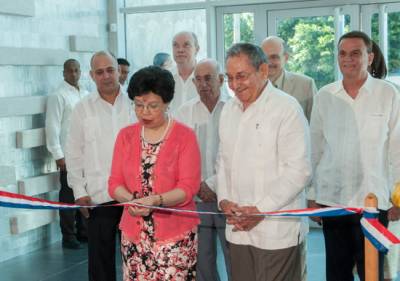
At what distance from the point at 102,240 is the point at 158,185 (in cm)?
109

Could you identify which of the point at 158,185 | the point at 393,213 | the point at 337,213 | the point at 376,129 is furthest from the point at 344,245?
the point at 158,185

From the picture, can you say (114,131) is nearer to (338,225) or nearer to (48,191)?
(338,225)

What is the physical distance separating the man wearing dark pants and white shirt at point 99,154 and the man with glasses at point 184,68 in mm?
885

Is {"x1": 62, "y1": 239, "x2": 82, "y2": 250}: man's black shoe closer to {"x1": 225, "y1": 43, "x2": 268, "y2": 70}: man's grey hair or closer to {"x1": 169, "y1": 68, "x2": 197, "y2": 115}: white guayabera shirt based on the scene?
{"x1": 169, "y1": 68, "x2": 197, "y2": 115}: white guayabera shirt

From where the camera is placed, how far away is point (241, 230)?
3.24 meters

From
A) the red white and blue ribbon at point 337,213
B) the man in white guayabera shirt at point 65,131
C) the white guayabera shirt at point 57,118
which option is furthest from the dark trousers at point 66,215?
the red white and blue ribbon at point 337,213

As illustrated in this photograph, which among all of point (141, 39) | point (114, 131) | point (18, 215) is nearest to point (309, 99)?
point (114, 131)

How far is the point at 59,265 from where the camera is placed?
6219 millimetres

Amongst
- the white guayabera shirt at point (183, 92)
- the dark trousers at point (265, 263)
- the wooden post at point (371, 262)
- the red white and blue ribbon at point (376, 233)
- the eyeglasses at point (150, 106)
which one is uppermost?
the white guayabera shirt at point (183, 92)

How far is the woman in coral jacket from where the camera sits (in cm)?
328

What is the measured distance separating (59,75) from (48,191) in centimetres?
125

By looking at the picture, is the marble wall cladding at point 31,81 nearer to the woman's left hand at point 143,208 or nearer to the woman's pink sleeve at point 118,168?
the woman's pink sleeve at point 118,168

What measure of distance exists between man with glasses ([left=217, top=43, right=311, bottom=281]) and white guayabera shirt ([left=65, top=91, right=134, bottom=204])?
1217mm

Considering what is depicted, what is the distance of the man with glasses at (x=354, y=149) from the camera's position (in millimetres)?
3658
